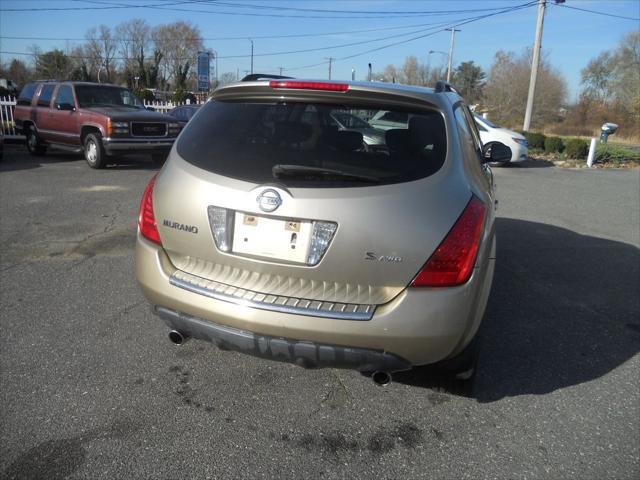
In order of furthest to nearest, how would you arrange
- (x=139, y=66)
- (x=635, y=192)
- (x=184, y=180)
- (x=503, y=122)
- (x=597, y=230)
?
(x=139, y=66)
(x=503, y=122)
(x=635, y=192)
(x=597, y=230)
(x=184, y=180)

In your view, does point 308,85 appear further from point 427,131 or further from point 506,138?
point 506,138

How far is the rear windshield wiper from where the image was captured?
2.28 meters

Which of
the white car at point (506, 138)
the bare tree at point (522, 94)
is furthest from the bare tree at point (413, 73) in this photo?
the white car at point (506, 138)

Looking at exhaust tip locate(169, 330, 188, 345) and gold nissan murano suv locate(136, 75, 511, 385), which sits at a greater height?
gold nissan murano suv locate(136, 75, 511, 385)

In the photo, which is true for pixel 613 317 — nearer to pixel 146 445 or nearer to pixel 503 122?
pixel 146 445

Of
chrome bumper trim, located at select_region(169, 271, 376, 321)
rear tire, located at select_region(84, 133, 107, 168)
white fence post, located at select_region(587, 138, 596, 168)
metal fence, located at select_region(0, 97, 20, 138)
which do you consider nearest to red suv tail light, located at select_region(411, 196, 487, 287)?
chrome bumper trim, located at select_region(169, 271, 376, 321)

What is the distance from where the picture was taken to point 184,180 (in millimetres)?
2551

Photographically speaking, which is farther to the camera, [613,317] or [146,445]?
[613,317]

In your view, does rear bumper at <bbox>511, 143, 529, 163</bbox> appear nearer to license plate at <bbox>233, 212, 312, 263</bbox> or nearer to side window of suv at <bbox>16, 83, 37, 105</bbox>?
side window of suv at <bbox>16, 83, 37, 105</bbox>

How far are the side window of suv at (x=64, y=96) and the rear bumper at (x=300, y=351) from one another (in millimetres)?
10984

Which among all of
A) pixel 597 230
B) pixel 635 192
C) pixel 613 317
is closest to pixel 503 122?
pixel 635 192

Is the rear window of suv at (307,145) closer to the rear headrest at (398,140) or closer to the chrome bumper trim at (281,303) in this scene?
the rear headrest at (398,140)

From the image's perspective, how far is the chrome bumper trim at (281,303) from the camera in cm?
225

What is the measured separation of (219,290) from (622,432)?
223 cm
